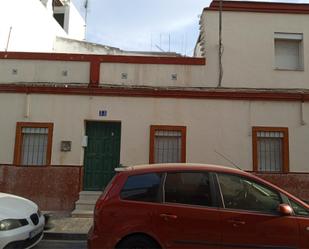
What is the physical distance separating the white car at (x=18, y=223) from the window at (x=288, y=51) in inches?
348

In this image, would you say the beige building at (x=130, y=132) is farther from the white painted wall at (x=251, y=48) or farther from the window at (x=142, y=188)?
the window at (x=142, y=188)

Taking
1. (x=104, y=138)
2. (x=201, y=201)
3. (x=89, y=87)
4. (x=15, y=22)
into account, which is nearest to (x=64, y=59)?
(x=89, y=87)

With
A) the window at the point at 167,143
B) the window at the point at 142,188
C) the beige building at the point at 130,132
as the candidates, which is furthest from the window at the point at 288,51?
the window at the point at 142,188

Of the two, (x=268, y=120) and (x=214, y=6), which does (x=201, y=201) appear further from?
(x=214, y=6)

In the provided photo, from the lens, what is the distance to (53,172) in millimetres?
12180

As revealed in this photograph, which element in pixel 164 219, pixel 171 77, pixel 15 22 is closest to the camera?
pixel 164 219

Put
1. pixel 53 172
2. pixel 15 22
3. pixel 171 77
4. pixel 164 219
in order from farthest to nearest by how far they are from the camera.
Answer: pixel 15 22
pixel 171 77
pixel 53 172
pixel 164 219

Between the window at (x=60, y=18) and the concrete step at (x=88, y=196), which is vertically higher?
the window at (x=60, y=18)

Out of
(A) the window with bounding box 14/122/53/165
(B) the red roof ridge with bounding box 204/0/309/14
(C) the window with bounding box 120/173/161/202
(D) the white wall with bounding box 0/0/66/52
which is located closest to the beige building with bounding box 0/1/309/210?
(A) the window with bounding box 14/122/53/165

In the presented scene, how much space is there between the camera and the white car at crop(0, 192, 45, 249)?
6895 millimetres

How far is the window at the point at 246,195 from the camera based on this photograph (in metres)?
6.30

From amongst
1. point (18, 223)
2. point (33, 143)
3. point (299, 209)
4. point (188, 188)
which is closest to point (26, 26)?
point (33, 143)

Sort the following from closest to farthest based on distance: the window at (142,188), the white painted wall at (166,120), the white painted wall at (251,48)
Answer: the window at (142,188) → the white painted wall at (166,120) → the white painted wall at (251,48)

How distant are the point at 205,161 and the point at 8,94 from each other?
590cm
